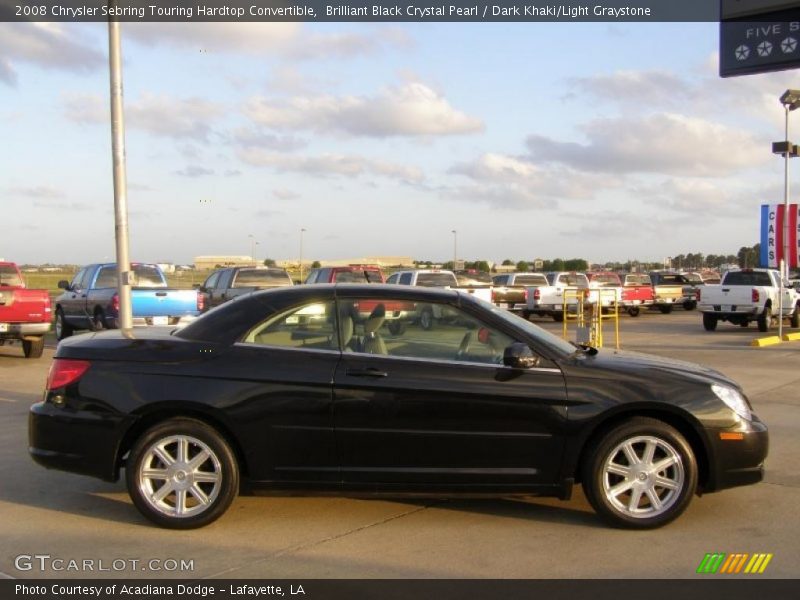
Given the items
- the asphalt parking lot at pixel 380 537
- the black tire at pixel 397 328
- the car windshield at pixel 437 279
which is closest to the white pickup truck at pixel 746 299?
the car windshield at pixel 437 279

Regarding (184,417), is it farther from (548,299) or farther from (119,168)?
(548,299)

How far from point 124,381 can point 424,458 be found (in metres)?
2.06

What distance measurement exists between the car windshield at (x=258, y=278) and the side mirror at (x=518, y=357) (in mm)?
15772

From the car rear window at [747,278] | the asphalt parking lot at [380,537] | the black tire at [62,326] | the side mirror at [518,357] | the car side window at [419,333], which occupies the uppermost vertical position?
the car rear window at [747,278]

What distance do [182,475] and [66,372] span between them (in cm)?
110

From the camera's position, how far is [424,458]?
17.0 feet

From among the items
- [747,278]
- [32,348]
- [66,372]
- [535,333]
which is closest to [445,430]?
[535,333]

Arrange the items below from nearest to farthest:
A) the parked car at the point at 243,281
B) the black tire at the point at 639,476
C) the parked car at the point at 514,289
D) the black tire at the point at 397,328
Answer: the black tire at the point at 639,476, the black tire at the point at 397,328, the parked car at the point at 243,281, the parked car at the point at 514,289

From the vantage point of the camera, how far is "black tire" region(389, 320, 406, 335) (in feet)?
18.1

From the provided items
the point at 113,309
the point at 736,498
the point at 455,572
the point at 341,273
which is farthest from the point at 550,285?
the point at 455,572

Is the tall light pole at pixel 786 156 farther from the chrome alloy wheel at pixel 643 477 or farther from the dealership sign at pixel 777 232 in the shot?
the chrome alloy wheel at pixel 643 477

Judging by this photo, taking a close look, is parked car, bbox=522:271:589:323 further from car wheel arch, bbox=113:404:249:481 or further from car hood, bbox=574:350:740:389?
car wheel arch, bbox=113:404:249:481

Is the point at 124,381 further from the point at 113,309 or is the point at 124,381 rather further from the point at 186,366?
the point at 113,309

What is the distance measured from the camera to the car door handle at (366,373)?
5211mm
